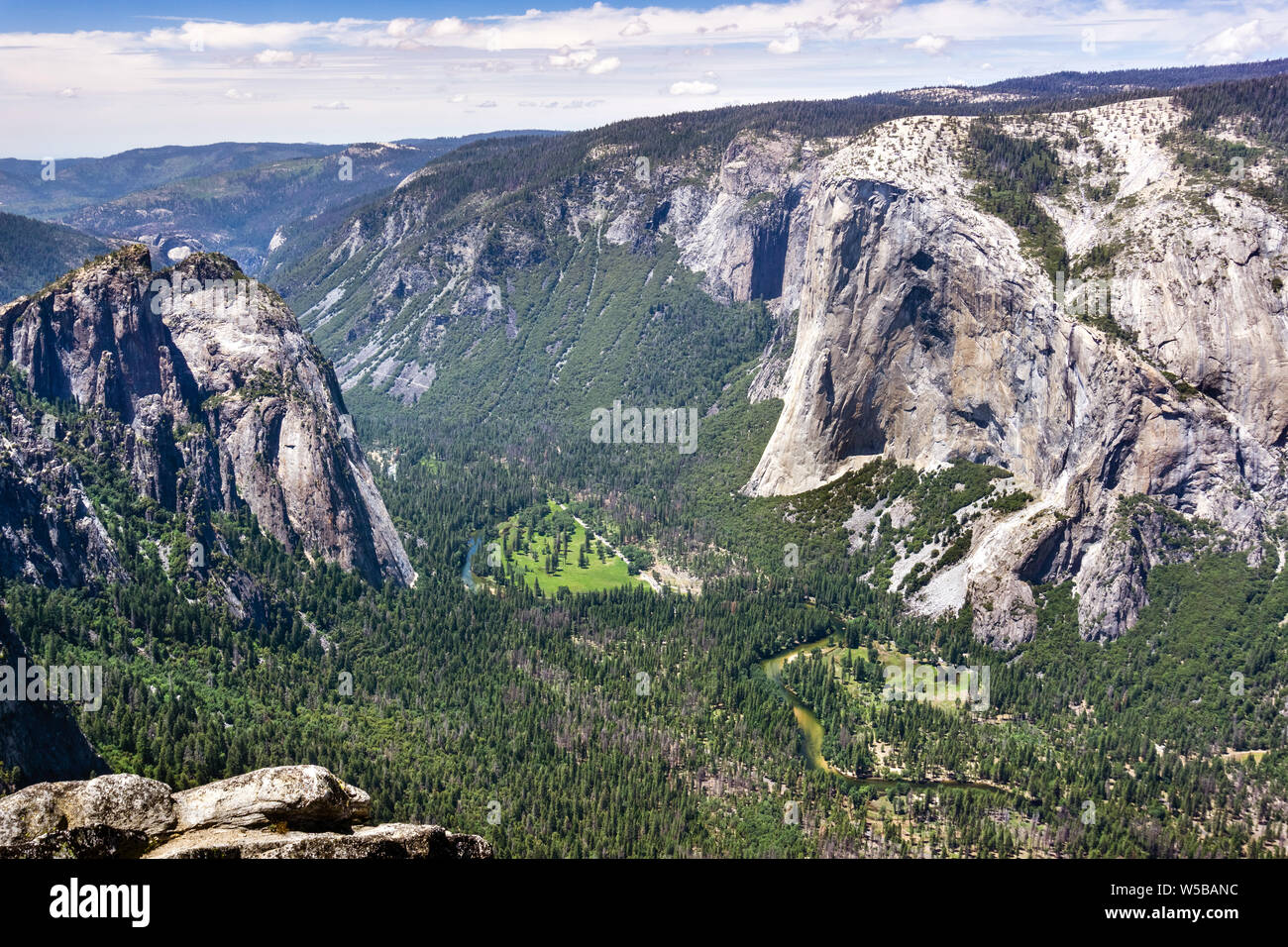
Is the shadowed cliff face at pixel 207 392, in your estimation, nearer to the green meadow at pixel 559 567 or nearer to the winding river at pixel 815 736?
the green meadow at pixel 559 567

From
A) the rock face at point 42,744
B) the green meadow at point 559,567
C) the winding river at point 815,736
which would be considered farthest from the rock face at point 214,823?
the green meadow at point 559,567

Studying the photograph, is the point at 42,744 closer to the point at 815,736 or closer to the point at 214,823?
the point at 214,823

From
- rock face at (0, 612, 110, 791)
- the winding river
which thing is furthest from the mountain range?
rock face at (0, 612, 110, 791)

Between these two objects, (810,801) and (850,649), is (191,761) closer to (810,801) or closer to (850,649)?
(810,801)

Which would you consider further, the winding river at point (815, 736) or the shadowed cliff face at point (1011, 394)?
the shadowed cliff face at point (1011, 394)

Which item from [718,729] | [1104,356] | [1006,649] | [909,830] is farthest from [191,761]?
[1104,356]
